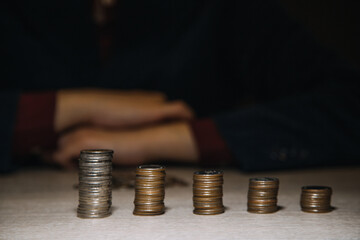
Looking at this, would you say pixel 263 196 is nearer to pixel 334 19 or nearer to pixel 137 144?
pixel 137 144

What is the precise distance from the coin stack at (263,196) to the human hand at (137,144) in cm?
72

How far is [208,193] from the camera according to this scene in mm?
960

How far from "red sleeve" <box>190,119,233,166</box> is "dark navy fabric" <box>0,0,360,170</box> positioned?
1.93 feet

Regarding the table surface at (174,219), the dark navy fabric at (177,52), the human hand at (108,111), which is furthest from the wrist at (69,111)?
the dark navy fabric at (177,52)

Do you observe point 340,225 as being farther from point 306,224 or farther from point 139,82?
point 139,82

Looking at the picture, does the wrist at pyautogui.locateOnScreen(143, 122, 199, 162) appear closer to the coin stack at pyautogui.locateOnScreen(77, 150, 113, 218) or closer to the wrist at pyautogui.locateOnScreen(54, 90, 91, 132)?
the wrist at pyautogui.locateOnScreen(54, 90, 91, 132)

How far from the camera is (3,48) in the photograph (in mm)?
2389

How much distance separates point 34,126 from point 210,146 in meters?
0.72

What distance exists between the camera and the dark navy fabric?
2307 mm

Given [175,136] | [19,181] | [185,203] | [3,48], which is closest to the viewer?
[185,203]

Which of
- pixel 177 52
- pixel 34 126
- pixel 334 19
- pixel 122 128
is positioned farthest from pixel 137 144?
pixel 334 19

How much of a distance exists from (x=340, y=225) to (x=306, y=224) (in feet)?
0.21

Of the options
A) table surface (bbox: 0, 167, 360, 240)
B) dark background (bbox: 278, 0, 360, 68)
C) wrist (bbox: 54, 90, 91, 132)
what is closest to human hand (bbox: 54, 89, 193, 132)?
wrist (bbox: 54, 90, 91, 132)

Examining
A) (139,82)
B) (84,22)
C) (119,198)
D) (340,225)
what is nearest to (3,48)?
(84,22)
